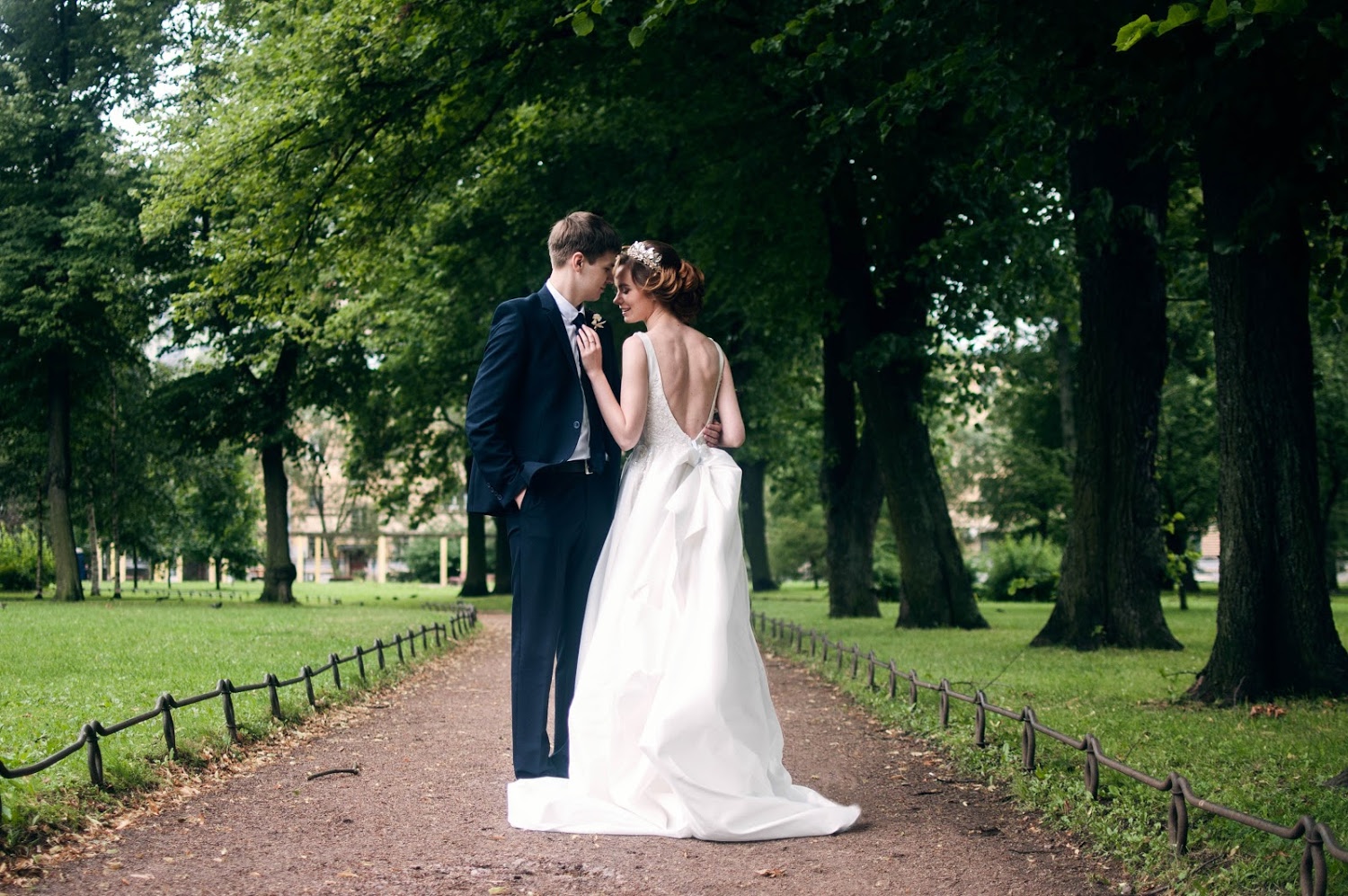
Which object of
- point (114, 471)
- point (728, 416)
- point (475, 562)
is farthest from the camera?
point (475, 562)

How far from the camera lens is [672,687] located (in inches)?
216

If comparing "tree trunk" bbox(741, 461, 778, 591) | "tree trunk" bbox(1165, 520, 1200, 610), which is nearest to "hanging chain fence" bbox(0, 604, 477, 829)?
"tree trunk" bbox(1165, 520, 1200, 610)

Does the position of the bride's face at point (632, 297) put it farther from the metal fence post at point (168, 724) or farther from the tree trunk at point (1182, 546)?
the tree trunk at point (1182, 546)

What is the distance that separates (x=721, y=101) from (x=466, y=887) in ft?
48.3

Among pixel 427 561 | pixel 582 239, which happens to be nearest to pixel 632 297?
pixel 582 239

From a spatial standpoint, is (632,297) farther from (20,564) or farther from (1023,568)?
(20,564)

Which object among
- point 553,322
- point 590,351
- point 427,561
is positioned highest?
point 553,322

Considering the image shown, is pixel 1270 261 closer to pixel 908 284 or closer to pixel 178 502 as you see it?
pixel 908 284

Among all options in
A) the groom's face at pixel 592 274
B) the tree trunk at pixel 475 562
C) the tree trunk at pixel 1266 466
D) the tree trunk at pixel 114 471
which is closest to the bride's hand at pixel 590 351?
the groom's face at pixel 592 274

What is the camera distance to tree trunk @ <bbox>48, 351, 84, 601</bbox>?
101ft

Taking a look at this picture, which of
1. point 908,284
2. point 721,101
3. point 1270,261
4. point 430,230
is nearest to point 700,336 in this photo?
point 1270,261

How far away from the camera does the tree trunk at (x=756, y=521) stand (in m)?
39.3

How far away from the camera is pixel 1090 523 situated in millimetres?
15453

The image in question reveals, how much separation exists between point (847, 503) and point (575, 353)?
61.5ft
